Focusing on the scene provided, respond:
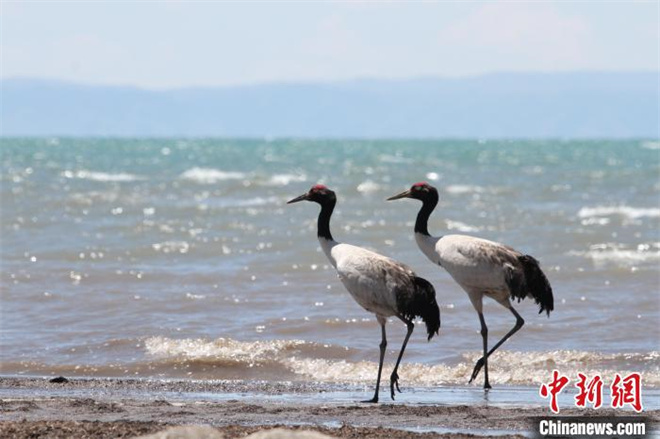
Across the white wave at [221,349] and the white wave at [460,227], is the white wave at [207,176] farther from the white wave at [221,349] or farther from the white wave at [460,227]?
the white wave at [221,349]

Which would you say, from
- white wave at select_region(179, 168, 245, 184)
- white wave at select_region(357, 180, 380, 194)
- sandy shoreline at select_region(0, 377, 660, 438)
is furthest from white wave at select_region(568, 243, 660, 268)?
white wave at select_region(179, 168, 245, 184)

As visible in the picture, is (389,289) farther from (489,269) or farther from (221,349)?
(221,349)

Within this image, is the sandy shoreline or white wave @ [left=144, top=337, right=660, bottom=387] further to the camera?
white wave @ [left=144, top=337, right=660, bottom=387]

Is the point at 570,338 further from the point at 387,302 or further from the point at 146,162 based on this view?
the point at 146,162

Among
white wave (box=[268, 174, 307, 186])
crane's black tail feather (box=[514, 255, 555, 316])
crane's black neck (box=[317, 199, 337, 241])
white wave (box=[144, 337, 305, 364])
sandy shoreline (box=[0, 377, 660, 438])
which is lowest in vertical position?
sandy shoreline (box=[0, 377, 660, 438])

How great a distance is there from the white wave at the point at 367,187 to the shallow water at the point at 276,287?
67.2 inches

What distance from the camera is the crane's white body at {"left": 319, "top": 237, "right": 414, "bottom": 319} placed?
36.2 ft

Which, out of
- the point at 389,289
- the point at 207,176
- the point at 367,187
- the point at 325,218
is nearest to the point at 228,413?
the point at 389,289

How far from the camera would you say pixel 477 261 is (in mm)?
11828

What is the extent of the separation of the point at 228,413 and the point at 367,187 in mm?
28591

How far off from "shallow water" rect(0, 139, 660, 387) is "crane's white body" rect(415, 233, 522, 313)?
106 cm

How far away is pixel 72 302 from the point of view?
1661 centimetres

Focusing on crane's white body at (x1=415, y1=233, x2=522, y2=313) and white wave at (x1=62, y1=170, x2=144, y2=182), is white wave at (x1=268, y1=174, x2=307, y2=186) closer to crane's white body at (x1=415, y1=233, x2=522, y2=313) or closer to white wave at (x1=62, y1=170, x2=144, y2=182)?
white wave at (x1=62, y1=170, x2=144, y2=182)

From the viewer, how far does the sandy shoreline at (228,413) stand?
347 inches
